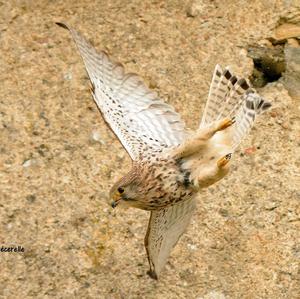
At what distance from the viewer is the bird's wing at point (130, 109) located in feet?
19.2

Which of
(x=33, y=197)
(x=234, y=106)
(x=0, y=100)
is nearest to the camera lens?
(x=234, y=106)

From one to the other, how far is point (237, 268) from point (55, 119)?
1.62 metres

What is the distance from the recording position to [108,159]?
21.8 ft

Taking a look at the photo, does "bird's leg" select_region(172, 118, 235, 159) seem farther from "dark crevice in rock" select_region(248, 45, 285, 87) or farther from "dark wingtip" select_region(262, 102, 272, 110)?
"dark crevice in rock" select_region(248, 45, 285, 87)

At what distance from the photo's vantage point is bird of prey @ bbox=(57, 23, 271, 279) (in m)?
5.62

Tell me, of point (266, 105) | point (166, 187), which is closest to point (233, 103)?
point (266, 105)

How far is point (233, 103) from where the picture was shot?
607cm

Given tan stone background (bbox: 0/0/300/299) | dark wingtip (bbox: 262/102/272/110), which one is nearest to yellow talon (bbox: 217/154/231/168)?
dark wingtip (bbox: 262/102/272/110)

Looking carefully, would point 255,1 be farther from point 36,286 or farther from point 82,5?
point 36,286

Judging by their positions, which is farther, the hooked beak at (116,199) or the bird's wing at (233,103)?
the bird's wing at (233,103)

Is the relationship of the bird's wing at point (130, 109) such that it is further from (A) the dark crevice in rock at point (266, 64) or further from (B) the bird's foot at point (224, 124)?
(A) the dark crevice in rock at point (266, 64)

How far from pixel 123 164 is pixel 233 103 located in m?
0.97

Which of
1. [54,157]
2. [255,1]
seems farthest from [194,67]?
[54,157]

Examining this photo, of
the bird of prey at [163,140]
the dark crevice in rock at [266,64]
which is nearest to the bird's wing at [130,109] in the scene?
the bird of prey at [163,140]
